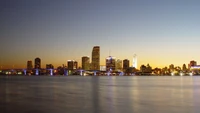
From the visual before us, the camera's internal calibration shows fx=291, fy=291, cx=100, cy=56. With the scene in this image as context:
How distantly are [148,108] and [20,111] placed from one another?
542 inches

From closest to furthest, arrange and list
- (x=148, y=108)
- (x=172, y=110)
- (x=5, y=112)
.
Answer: (x=5, y=112), (x=172, y=110), (x=148, y=108)

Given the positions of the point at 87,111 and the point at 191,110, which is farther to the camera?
the point at 191,110

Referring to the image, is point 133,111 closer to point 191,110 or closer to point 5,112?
point 191,110

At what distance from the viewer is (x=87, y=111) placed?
28.9 meters

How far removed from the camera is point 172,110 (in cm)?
3038

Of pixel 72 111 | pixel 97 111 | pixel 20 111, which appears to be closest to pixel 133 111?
pixel 97 111

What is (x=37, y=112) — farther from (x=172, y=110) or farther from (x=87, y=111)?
(x=172, y=110)

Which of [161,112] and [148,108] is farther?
[148,108]

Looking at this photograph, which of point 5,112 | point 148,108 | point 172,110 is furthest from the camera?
point 148,108

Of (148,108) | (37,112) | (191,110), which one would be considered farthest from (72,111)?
(191,110)

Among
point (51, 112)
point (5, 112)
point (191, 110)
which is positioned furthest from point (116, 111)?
point (5, 112)

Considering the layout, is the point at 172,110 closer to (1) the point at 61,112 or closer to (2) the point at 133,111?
(2) the point at 133,111

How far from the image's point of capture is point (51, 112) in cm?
2869

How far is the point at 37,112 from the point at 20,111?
189cm
